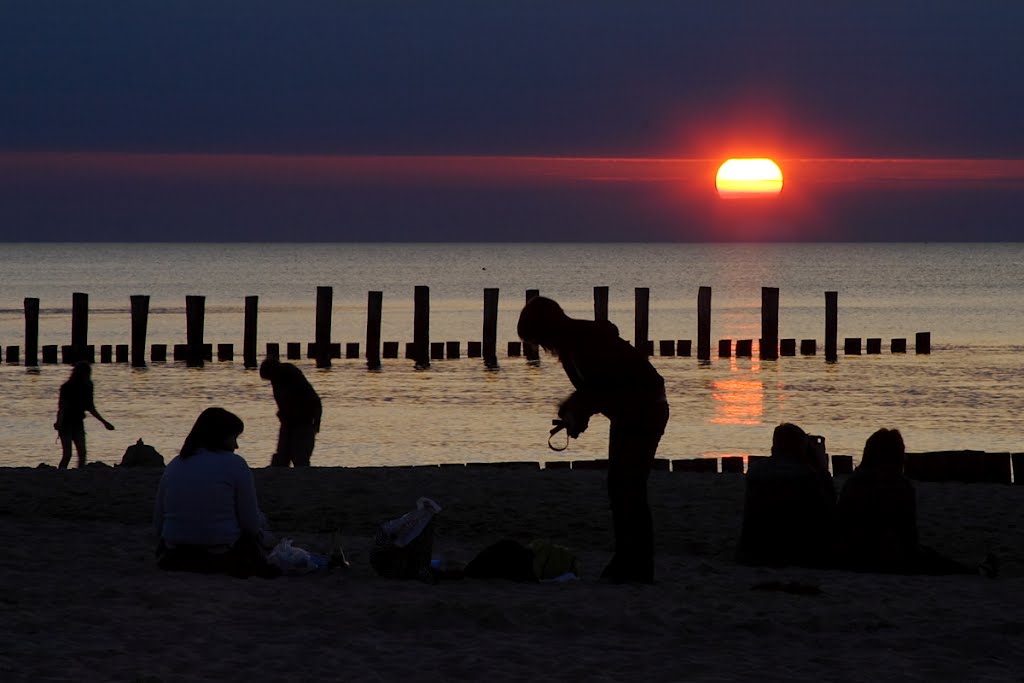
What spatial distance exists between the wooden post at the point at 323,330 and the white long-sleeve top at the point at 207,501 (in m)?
29.6

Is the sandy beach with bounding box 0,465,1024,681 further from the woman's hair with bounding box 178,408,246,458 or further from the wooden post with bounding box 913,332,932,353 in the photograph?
the wooden post with bounding box 913,332,932,353

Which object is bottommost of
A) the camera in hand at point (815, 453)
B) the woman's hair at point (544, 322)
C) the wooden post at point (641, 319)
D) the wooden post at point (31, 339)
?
the camera in hand at point (815, 453)

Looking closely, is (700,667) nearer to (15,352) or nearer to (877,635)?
(877,635)

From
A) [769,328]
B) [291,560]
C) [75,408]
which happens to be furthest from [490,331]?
[291,560]

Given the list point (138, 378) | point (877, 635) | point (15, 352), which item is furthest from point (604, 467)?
point (15, 352)

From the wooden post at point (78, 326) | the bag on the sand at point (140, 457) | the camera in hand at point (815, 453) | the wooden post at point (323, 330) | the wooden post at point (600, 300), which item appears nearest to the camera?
the camera in hand at point (815, 453)

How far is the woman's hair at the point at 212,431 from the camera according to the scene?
7.38 metres

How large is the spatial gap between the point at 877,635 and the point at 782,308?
7435 centimetres

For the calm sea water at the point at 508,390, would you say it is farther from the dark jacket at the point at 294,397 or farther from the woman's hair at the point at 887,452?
the woman's hair at the point at 887,452

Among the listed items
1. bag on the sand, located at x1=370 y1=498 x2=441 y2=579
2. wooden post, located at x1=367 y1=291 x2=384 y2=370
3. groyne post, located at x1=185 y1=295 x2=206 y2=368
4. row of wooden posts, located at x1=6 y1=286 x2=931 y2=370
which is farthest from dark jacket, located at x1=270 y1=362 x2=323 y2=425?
groyne post, located at x1=185 y1=295 x2=206 y2=368

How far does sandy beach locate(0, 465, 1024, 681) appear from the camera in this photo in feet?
19.3

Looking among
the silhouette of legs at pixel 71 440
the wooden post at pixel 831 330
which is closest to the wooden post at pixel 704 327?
the wooden post at pixel 831 330

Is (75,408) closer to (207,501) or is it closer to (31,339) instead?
(207,501)

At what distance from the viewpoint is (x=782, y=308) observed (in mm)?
79750
